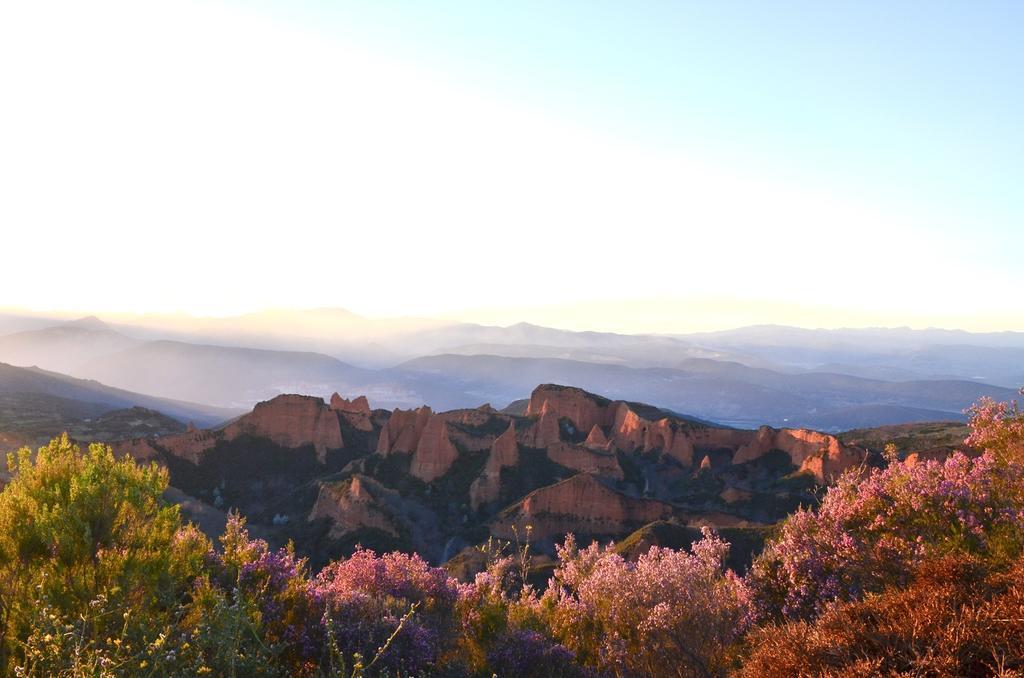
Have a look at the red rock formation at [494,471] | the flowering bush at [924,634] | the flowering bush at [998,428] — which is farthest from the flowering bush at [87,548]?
the red rock formation at [494,471]

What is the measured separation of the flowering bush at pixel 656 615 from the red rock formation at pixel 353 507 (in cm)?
5704

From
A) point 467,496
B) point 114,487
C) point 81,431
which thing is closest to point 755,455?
point 467,496

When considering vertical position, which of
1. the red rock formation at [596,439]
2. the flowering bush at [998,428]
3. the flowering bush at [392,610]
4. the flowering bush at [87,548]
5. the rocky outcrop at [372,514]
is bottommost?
the rocky outcrop at [372,514]

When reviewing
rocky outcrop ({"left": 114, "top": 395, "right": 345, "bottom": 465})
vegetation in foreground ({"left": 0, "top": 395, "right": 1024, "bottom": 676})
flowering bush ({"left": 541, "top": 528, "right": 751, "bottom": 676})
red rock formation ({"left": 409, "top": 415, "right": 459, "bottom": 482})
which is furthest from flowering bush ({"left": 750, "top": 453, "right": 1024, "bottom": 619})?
rocky outcrop ({"left": 114, "top": 395, "right": 345, "bottom": 465})

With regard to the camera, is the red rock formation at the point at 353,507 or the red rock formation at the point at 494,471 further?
the red rock formation at the point at 494,471

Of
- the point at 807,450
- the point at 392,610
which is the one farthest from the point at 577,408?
the point at 392,610

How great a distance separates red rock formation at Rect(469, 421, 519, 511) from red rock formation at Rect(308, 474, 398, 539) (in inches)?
554

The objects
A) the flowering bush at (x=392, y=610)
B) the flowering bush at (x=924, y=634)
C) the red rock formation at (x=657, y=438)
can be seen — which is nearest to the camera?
the flowering bush at (x=924, y=634)

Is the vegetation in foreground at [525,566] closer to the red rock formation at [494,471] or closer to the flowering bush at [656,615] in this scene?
the flowering bush at [656,615]

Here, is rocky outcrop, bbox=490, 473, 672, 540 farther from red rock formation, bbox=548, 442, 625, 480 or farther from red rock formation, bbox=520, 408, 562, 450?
red rock formation, bbox=520, 408, 562, 450

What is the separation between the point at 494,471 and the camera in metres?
85.5

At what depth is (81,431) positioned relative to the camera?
395 feet

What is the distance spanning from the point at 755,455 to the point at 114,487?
357 feet

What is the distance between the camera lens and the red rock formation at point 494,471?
8238cm
